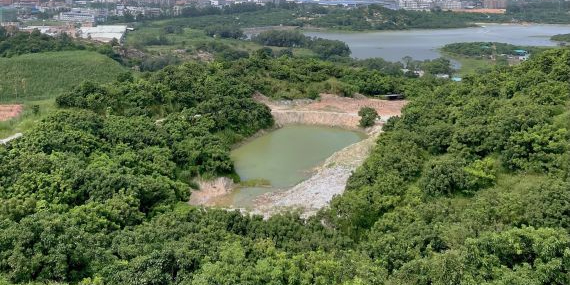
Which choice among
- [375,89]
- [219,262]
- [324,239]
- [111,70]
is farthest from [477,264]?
[111,70]

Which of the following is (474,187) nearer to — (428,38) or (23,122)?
(23,122)

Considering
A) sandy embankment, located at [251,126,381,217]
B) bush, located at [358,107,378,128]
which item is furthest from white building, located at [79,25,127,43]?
sandy embankment, located at [251,126,381,217]

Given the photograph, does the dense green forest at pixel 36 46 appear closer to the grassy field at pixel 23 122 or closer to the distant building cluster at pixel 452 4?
the grassy field at pixel 23 122

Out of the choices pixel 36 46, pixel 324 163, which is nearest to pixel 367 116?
pixel 324 163

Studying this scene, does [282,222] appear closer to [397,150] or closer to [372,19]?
[397,150]

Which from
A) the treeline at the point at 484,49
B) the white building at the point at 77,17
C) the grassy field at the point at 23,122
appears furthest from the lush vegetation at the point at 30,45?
the treeline at the point at 484,49

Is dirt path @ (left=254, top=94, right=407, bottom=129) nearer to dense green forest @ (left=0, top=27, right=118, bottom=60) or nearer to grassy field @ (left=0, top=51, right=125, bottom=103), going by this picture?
grassy field @ (left=0, top=51, right=125, bottom=103)
